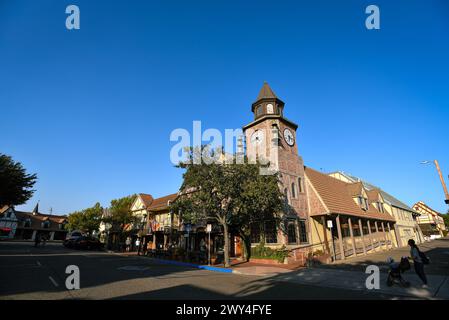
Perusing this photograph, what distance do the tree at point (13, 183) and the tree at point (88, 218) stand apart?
1076 inches

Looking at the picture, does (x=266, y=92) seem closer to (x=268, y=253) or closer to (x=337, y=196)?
(x=337, y=196)

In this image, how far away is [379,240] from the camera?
2958 centimetres

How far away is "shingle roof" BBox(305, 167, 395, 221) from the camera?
76.4ft

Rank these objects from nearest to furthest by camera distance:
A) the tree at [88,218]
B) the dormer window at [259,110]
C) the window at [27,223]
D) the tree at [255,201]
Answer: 1. the tree at [255,201]
2. the dormer window at [259,110]
3. the tree at [88,218]
4. the window at [27,223]

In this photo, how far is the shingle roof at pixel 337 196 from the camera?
23.3m

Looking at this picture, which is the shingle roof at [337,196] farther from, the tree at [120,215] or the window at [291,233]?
the tree at [120,215]

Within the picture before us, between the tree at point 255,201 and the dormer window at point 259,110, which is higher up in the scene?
the dormer window at point 259,110

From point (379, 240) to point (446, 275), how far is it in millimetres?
20604

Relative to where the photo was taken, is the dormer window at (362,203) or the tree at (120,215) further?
the tree at (120,215)

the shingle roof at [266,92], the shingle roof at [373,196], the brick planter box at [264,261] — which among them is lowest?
the brick planter box at [264,261]

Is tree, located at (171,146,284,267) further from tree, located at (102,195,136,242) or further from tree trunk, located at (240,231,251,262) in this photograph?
tree, located at (102,195,136,242)

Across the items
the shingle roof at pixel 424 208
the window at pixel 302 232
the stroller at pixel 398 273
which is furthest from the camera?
the shingle roof at pixel 424 208

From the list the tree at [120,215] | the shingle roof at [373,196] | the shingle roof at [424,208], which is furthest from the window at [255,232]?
the shingle roof at [424,208]

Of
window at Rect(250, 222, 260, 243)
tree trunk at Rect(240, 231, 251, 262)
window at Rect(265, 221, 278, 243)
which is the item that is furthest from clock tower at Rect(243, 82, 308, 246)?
tree trunk at Rect(240, 231, 251, 262)
